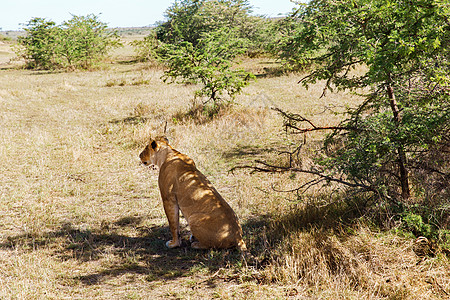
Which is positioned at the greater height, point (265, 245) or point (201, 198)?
point (201, 198)

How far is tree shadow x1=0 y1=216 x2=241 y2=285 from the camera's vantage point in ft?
14.3

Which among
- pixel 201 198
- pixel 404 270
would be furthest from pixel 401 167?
pixel 201 198

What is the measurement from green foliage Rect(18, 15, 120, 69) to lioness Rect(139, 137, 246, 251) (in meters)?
29.7

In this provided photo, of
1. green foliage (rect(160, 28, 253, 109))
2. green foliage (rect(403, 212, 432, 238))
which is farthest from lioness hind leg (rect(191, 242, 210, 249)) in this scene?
green foliage (rect(160, 28, 253, 109))

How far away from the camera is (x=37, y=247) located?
16.5ft

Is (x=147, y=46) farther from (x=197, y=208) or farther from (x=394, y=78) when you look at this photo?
(x=394, y=78)

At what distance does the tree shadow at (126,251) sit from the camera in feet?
14.3

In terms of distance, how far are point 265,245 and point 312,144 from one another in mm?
5283

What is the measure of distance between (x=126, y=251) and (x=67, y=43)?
103 ft

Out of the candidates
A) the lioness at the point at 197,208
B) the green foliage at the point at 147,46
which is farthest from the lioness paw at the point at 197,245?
the green foliage at the point at 147,46

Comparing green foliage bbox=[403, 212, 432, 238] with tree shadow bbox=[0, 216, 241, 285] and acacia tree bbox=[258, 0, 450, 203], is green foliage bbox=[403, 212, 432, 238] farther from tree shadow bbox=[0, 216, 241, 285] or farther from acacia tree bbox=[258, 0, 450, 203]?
tree shadow bbox=[0, 216, 241, 285]

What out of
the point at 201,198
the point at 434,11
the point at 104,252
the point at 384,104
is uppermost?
the point at 434,11

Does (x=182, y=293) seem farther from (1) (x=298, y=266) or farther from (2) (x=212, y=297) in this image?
(1) (x=298, y=266)

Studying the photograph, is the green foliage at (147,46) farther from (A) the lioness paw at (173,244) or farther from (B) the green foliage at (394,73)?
(A) the lioness paw at (173,244)
